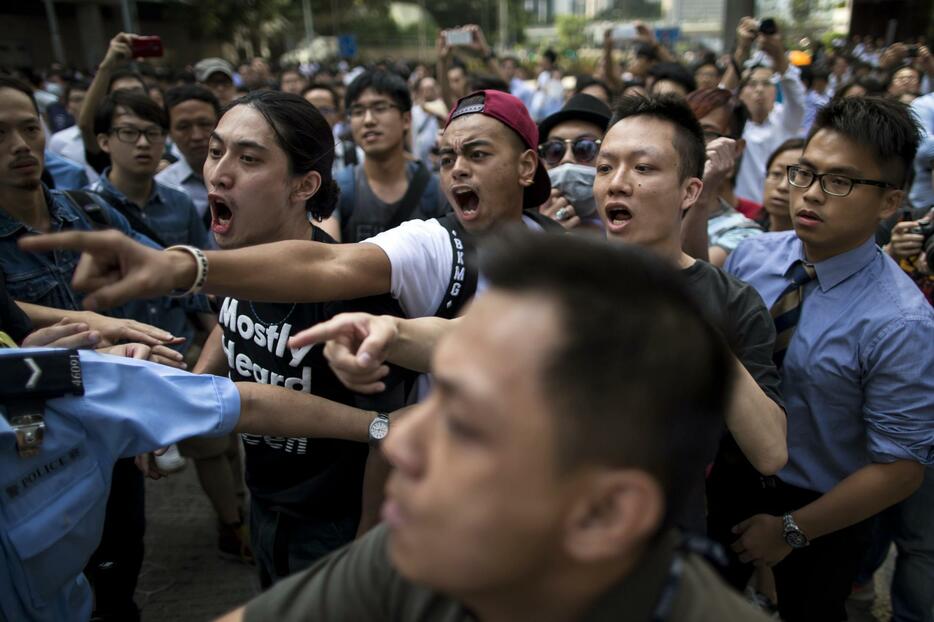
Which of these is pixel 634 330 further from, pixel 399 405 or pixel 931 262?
pixel 931 262

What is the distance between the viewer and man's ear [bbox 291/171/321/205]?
228 cm

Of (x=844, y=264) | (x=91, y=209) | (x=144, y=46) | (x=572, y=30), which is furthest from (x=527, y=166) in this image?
(x=572, y=30)

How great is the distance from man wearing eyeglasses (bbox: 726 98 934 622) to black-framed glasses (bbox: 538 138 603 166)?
111 cm

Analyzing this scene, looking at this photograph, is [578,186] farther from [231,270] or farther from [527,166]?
[231,270]

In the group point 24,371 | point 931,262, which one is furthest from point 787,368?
point 24,371

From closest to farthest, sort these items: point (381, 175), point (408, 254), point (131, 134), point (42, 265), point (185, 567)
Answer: point (408, 254)
point (42, 265)
point (185, 567)
point (131, 134)
point (381, 175)

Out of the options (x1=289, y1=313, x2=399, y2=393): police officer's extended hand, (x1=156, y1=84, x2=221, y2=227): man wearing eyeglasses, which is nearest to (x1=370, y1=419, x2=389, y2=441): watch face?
(x1=289, y1=313, x2=399, y2=393): police officer's extended hand

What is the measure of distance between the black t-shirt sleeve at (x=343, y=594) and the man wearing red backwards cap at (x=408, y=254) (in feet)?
2.08

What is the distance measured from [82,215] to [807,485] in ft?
10.4

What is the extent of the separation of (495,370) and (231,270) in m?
0.85

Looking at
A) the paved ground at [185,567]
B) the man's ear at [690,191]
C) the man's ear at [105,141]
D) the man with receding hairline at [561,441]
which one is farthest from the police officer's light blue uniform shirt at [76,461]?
the man's ear at [105,141]

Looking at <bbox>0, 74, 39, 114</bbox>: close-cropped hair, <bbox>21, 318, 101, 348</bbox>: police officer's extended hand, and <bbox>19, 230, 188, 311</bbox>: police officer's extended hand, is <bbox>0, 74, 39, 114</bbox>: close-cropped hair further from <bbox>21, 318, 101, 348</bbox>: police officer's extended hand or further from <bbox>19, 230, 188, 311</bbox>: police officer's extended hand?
<bbox>19, 230, 188, 311</bbox>: police officer's extended hand

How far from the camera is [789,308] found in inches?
95.8

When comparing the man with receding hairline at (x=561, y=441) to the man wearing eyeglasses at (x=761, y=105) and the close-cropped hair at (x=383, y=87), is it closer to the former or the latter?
the close-cropped hair at (x=383, y=87)
